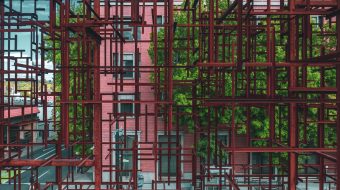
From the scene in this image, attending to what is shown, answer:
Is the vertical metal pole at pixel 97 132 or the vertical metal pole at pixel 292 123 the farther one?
the vertical metal pole at pixel 97 132

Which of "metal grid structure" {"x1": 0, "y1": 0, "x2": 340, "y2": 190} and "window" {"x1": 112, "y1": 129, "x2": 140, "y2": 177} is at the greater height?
"metal grid structure" {"x1": 0, "y1": 0, "x2": 340, "y2": 190}

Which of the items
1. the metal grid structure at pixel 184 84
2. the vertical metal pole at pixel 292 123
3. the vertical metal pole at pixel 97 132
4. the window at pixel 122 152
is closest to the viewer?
the metal grid structure at pixel 184 84

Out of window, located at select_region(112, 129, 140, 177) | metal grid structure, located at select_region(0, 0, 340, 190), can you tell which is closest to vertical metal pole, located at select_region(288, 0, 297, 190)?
metal grid structure, located at select_region(0, 0, 340, 190)

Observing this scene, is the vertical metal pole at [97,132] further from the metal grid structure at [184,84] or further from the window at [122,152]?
the window at [122,152]

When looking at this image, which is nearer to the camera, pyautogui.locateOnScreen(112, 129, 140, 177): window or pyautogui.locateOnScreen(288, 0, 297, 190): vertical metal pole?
pyautogui.locateOnScreen(288, 0, 297, 190): vertical metal pole

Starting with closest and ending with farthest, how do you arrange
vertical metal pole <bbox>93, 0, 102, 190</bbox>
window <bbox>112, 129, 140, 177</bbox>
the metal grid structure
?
the metal grid structure < vertical metal pole <bbox>93, 0, 102, 190</bbox> < window <bbox>112, 129, 140, 177</bbox>

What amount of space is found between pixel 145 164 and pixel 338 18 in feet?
69.4

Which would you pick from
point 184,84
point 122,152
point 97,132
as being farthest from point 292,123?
point 122,152

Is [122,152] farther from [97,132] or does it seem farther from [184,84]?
[97,132]

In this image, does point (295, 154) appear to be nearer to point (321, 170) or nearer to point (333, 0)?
point (321, 170)

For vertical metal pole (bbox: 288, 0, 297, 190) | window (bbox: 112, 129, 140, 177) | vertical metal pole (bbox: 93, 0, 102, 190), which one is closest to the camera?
vertical metal pole (bbox: 288, 0, 297, 190)

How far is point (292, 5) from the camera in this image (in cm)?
562

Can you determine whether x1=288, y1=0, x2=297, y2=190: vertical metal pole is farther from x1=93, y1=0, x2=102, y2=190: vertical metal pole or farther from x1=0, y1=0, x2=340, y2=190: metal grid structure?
x1=93, y1=0, x2=102, y2=190: vertical metal pole

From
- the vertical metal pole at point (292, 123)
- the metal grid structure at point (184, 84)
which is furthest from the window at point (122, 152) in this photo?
the vertical metal pole at point (292, 123)
